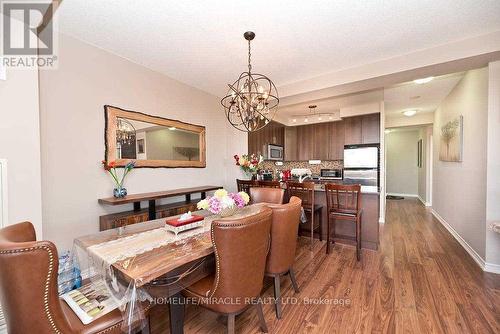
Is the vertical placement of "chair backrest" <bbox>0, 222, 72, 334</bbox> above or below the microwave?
below

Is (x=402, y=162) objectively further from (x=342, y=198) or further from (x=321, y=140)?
(x=342, y=198)

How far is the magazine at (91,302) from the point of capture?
113 centimetres

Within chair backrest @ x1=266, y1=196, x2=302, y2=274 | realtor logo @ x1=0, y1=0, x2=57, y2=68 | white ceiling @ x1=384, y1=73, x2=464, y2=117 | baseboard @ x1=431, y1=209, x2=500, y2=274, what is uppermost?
white ceiling @ x1=384, y1=73, x2=464, y2=117

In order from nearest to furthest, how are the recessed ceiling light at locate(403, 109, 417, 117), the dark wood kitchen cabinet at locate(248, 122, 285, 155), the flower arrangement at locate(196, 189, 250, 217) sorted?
the flower arrangement at locate(196, 189, 250, 217) < the dark wood kitchen cabinet at locate(248, 122, 285, 155) < the recessed ceiling light at locate(403, 109, 417, 117)

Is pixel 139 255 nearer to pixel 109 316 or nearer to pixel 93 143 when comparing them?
pixel 109 316

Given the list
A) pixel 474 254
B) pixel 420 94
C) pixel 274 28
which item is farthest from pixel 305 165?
pixel 274 28

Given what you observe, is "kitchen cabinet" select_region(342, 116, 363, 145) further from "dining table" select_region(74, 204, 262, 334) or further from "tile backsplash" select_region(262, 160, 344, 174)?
"dining table" select_region(74, 204, 262, 334)

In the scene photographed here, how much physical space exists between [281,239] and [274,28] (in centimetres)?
202

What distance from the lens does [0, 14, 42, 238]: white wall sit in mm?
1720

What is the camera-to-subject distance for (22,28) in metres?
1.80

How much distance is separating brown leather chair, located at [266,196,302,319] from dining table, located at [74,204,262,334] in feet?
1.64

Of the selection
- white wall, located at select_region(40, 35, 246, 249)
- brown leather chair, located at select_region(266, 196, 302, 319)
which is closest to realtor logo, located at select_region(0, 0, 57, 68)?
white wall, located at select_region(40, 35, 246, 249)

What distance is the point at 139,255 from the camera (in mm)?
1257

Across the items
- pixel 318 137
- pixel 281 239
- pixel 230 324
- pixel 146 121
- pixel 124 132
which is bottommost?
pixel 230 324
